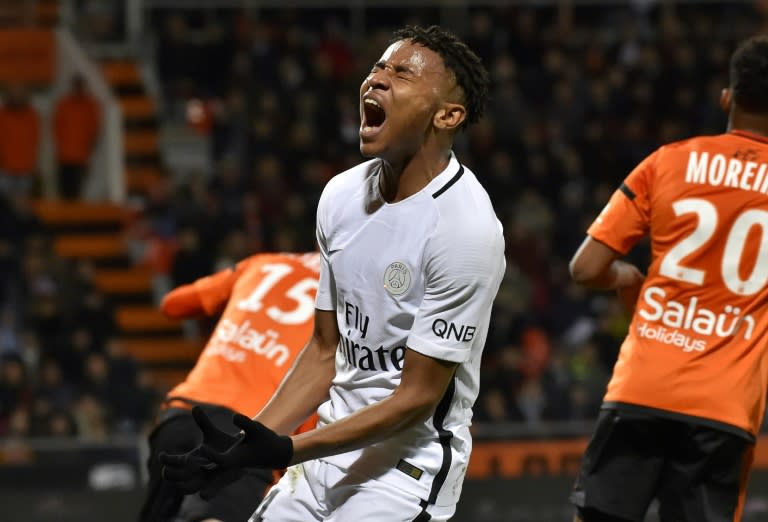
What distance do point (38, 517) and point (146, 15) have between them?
28.6 ft

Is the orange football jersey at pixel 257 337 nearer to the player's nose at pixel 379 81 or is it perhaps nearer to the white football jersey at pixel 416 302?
the white football jersey at pixel 416 302

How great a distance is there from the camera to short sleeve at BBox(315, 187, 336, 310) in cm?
352

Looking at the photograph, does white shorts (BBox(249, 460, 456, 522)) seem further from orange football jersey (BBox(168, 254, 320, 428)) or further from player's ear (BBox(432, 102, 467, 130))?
orange football jersey (BBox(168, 254, 320, 428))

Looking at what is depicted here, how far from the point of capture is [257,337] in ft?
16.0

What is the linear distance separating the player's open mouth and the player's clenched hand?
774 mm

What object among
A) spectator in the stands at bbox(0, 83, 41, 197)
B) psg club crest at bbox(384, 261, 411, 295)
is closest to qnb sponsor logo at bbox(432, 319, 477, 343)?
psg club crest at bbox(384, 261, 411, 295)

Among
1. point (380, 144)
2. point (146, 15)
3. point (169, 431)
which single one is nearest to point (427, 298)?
point (380, 144)

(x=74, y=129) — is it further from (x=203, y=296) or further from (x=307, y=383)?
(x=307, y=383)

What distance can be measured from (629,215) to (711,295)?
0.35 m

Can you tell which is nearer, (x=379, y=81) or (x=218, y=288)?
Result: (x=379, y=81)

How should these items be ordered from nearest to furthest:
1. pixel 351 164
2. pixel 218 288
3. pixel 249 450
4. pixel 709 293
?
pixel 249 450
pixel 709 293
pixel 218 288
pixel 351 164

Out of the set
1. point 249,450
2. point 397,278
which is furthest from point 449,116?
point 249,450

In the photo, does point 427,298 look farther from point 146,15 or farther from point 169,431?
point 146,15

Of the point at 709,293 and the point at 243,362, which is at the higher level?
the point at 709,293
